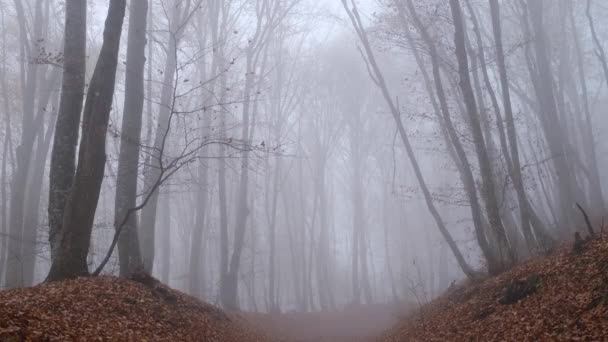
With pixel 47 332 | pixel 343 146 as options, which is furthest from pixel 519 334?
pixel 343 146

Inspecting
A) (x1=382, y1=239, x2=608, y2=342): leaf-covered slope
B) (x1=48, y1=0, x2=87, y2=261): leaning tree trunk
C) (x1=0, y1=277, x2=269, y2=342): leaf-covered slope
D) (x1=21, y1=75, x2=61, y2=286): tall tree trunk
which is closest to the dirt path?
(x1=21, y1=75, x2=61, y2=286): tall tree trunk

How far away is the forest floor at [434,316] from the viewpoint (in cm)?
507

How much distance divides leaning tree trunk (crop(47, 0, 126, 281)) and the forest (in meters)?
0.02

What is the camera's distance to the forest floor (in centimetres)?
507

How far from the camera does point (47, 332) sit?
15.2 ft

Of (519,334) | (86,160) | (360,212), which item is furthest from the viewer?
(360,212)

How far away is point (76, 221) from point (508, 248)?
8290mm

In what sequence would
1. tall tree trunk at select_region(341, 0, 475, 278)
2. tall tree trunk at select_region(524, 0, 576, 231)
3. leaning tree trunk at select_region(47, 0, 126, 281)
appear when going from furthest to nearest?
1. tall tree trunk at select_region(524, 0, 576, 231)
2. tall tree trunk at select_region(341, 0, 475, 278)
3. leaning tree trunk at select_region(47, 0, 126, 281)

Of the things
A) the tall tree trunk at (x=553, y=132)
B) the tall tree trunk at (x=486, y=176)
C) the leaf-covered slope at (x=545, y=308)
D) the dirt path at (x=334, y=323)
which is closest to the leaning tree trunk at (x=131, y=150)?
the leaf-covered slope at (x=545, y=308)

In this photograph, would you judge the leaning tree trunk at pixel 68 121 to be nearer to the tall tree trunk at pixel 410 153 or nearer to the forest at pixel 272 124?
the forest at pixel 272 124

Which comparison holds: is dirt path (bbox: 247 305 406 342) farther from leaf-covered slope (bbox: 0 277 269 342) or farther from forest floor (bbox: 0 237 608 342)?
leaf-covered slope (bbox: 0 277 269 342)

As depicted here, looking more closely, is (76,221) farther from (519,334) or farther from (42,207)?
(42,207)

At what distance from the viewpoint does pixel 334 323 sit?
70.3 ft

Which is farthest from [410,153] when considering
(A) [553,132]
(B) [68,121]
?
(B) [68,121]
